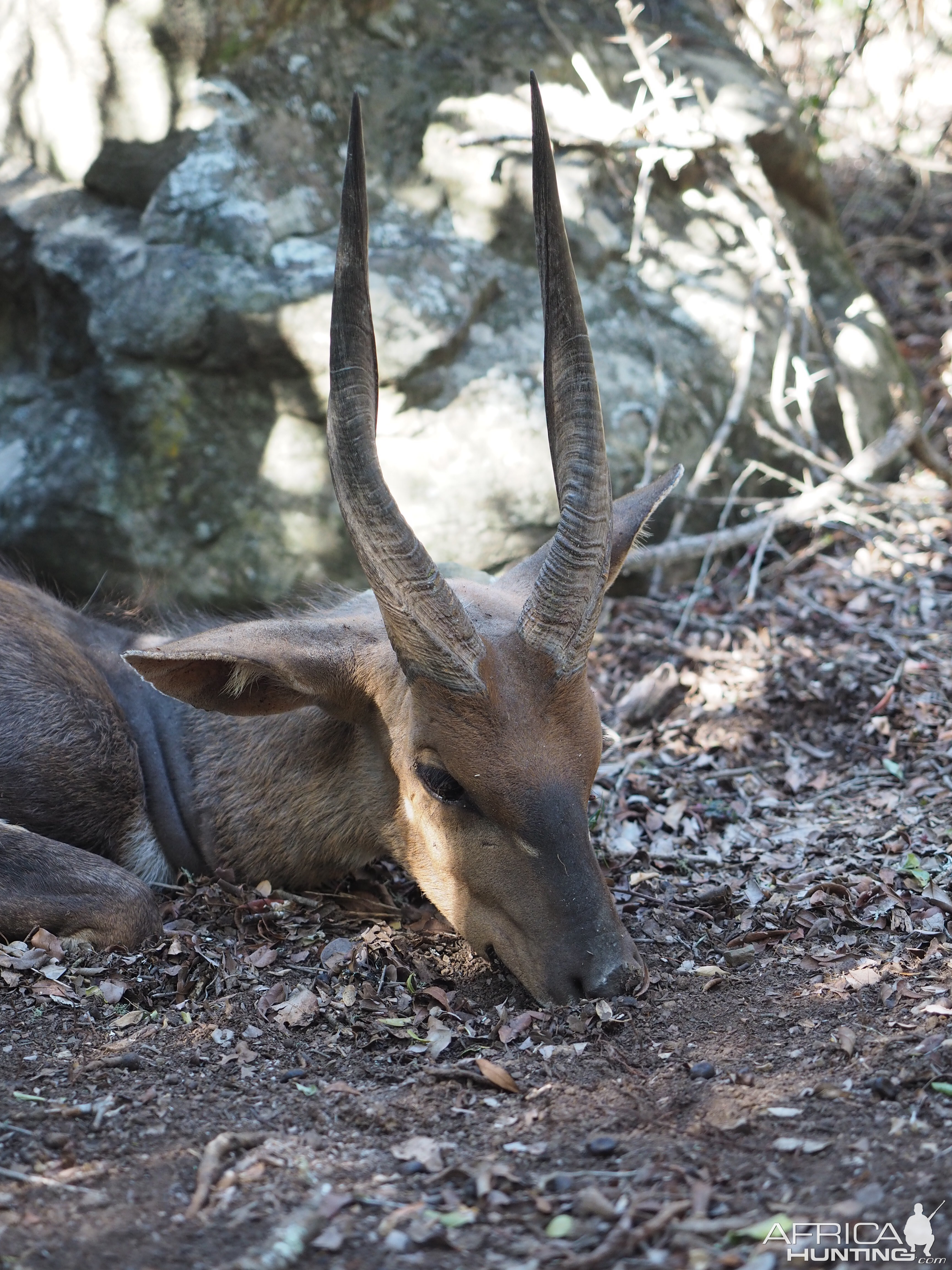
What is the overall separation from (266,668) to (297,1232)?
2.07 metres

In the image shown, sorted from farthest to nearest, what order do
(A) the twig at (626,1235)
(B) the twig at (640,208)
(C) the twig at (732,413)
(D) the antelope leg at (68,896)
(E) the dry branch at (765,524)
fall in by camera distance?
(B) the twig at (640,208) < (C) the twig at (732,413) < (E) the dry branch at (765,524) < (D) the antelope leg at (68,896) < (A) the twig at (626,1235)

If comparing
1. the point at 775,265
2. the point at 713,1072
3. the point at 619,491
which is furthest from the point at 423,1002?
the point at 775,265

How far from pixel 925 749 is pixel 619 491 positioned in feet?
8.57

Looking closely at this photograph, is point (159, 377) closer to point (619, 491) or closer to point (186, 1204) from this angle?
point (619, 491)

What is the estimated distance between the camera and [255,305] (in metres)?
7.14

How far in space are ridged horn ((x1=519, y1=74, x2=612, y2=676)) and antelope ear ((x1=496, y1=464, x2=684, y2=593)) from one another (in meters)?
0.57

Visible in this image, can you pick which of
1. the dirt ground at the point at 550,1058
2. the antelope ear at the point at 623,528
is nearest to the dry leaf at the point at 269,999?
the dirt ground at the point at 550,1058

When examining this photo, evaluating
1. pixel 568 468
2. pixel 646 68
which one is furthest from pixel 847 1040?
pixel 646 68

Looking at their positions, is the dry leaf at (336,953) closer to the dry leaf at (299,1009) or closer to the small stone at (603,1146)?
the dry leaf at (299,1009)

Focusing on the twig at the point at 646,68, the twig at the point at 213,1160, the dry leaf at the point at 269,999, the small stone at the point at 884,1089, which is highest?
the twig at the point at 646,68

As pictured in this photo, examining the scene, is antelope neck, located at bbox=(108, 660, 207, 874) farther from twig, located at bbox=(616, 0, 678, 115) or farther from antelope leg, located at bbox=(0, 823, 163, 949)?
twig, located at bbox=(616, 0, 678, 115)

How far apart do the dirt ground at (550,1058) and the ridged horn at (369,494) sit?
1.18m

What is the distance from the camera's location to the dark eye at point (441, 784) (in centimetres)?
429

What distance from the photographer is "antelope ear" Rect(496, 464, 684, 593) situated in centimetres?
502
